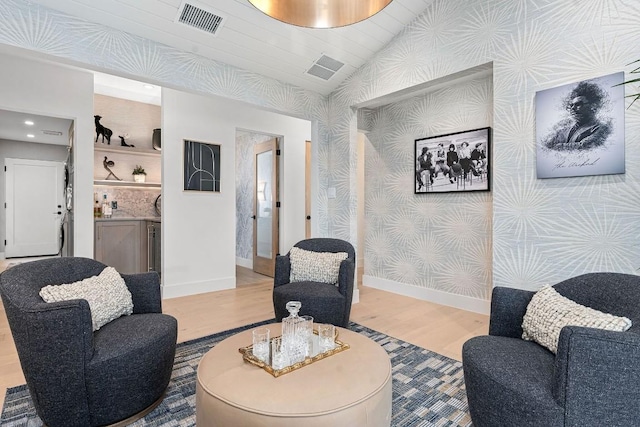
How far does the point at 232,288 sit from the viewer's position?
15.2 ft

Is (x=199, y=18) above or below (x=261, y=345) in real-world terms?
above

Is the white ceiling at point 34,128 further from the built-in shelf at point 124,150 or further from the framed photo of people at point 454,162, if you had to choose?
the framed photo of people at point 454,162

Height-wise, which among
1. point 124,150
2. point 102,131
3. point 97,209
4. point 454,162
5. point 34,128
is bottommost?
point 97,209

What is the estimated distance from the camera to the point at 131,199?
5.67 m

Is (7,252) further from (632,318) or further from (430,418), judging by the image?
(632,318)

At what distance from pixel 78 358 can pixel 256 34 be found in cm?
284

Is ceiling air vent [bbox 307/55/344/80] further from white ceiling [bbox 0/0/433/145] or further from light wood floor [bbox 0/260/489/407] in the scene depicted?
light wood floor [bbox 0/260/489/407]

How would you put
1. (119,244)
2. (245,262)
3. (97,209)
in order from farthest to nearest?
(245,262), (97,209), (119,244)

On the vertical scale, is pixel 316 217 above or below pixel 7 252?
above

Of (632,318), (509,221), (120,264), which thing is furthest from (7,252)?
(632,318)

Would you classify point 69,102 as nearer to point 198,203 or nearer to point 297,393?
point 198,203

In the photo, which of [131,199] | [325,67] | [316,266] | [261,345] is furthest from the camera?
[131,199]

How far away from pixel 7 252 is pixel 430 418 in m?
8.92

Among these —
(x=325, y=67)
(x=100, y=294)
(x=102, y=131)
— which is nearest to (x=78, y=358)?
(x=100, y=294)
